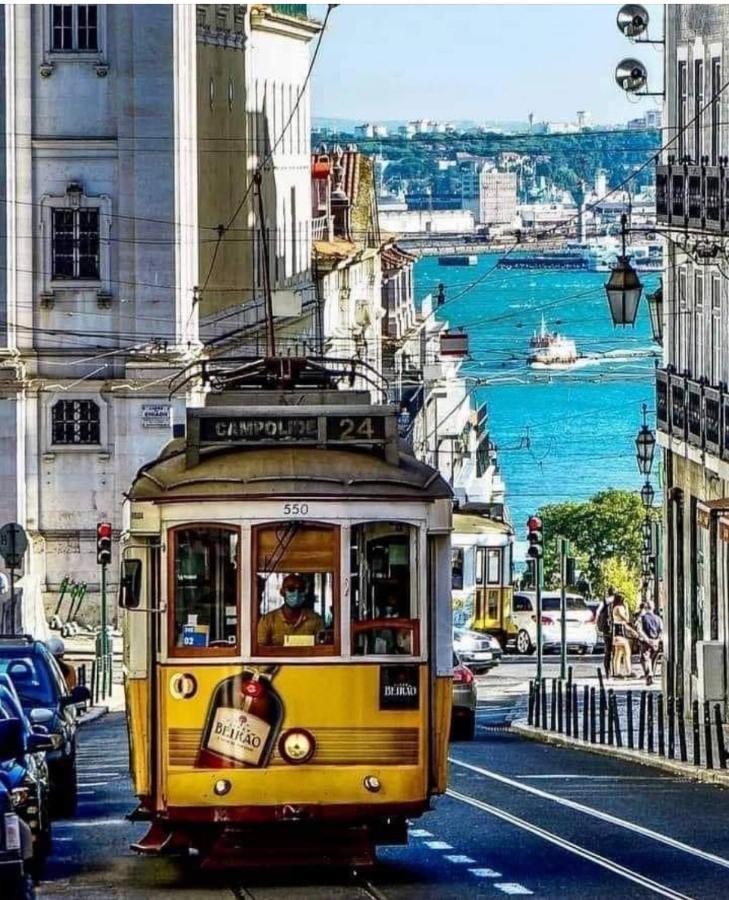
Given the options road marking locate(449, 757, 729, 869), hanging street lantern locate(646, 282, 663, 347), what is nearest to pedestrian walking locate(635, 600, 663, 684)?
hanging street lantern locate(646, 282, 663, 347)

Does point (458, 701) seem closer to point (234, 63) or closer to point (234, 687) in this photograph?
point (234, 687)

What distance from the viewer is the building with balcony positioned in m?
44.3

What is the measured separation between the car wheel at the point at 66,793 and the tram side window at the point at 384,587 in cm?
663

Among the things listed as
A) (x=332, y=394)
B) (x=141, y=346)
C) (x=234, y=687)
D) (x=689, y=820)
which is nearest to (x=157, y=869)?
(x=234, y=687)

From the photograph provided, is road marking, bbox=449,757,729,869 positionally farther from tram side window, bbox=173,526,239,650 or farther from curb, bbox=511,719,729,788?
tram side window, bbox=173,526,239,650

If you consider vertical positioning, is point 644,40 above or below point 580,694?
above

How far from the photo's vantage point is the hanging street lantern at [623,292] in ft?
101

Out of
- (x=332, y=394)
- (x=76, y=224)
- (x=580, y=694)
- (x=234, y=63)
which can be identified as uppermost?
(x=234, y=63)

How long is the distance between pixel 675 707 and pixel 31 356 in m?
26.6

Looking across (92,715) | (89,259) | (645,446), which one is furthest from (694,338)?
(89,259)

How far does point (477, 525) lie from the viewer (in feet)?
250

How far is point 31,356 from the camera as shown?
6159 centimetres

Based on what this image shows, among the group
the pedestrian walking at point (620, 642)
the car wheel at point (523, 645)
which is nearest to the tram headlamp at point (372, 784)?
the pedestrian walking at point (620, 642)

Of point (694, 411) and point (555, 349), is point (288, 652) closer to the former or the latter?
point (694, 411)
